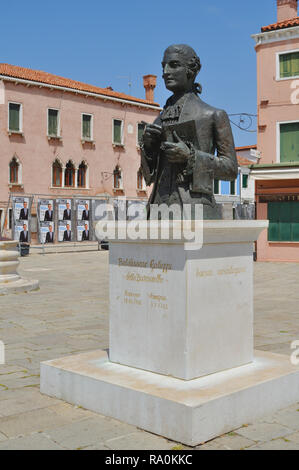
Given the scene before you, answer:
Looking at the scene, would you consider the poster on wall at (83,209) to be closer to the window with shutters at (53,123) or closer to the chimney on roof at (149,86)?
the window with shutters at (53,123)

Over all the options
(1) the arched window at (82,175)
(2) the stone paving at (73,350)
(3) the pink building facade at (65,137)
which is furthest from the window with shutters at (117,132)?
(2) the stone paving at (73,350)

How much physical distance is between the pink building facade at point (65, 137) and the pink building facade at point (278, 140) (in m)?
12.5

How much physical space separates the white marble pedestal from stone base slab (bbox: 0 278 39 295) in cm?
683

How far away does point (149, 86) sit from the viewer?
3972 centimetres

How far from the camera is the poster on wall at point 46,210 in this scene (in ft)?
80.6

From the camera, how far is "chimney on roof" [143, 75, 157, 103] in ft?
130

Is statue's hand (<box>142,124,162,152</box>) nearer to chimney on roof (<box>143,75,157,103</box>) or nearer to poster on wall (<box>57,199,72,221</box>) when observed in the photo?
poster on wall (<box>57,199,72,221</box>)

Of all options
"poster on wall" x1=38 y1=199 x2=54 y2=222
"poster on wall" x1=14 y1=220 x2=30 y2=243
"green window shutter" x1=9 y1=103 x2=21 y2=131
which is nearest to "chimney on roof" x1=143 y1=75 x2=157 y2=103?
"green window shutter" x1=9 y1=103 x2=21 y2=131

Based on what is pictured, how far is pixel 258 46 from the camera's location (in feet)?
66.7

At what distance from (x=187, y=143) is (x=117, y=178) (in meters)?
32.5

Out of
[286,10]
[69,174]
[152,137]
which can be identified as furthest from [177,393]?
[69,174]

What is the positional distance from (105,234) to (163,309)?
86cm

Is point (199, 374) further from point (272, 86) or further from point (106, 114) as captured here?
point (106, 114)
